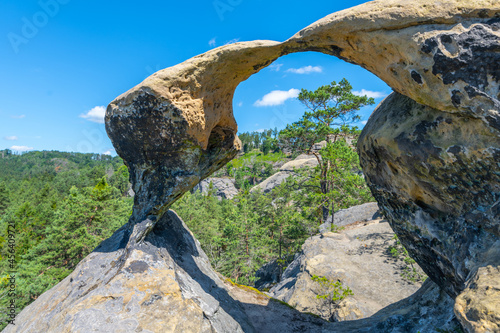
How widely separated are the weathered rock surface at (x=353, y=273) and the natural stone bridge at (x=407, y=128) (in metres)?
2.29

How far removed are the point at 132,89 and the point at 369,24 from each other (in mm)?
4934

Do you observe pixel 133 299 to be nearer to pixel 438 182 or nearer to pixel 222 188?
pixel 438 182

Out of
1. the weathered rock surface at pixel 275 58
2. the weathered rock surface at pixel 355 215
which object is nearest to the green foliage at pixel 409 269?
the weathered rock surface at pixel 355 215

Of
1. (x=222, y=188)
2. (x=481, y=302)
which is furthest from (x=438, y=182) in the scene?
(x=222, y=188)

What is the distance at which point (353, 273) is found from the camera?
10.2m

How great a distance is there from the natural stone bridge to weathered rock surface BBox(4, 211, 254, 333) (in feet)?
0.34

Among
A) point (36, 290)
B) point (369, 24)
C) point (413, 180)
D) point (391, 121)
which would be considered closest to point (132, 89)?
point (369, 24)

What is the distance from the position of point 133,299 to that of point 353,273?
859 centimetres

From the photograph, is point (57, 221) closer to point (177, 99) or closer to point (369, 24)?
point (177, 99)

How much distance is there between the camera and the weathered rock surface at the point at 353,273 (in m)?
8.80

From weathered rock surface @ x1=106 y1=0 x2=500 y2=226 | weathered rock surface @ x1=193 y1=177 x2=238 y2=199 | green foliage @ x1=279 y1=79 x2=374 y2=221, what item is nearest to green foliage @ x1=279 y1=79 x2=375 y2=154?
green foliage @ x1=279 y1=79 x2=374 y2=221

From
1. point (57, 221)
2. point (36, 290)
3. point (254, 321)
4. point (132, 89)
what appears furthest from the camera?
point (57, 221)

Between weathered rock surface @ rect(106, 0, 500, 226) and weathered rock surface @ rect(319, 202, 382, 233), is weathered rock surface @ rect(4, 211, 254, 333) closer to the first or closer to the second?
weathered rock surface @ rect(106, 0, 500, 226)

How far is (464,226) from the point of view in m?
4.04
